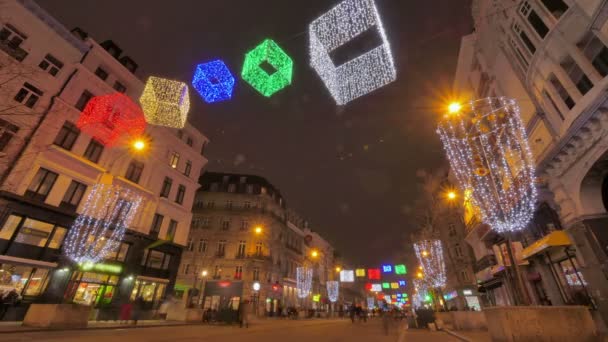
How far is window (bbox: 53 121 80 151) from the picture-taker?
19.0m

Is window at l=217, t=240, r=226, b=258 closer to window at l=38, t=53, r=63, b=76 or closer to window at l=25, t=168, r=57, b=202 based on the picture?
window at l=25, t=168, r=57, b=202

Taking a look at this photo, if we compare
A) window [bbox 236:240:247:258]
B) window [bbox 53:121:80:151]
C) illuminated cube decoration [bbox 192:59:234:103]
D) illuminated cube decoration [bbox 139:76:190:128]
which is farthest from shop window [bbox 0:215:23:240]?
window [bbox 236:240:247:258]

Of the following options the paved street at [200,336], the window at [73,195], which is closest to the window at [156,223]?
the window at [73,195]

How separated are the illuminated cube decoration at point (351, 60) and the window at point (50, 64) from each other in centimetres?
2099

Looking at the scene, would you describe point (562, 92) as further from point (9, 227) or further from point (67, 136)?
point (9, 227)

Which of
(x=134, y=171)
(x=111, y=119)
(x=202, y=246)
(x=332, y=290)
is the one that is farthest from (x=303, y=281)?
(x=111, y=119)

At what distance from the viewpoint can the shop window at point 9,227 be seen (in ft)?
51.6

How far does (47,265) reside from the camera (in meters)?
16.9

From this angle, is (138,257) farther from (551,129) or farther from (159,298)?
(551,129)

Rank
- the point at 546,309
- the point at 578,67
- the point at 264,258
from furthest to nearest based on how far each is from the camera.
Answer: the point at 264,258 < the point at 578,67 < the point at 546,309

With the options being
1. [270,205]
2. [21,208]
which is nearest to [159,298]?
[21,208]

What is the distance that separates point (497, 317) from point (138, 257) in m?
24.9

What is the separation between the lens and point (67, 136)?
1955 cm

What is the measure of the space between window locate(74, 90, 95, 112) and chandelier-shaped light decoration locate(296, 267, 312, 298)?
3739 centimetres
